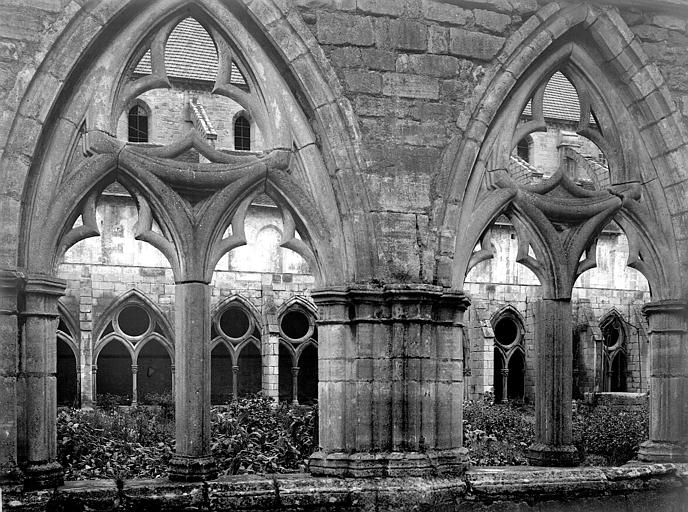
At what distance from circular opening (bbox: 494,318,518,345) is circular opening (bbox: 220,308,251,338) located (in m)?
5.37

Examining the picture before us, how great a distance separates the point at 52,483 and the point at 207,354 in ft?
3.69

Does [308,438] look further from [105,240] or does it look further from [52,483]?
[105,240]

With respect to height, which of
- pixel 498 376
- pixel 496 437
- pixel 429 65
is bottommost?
pixel 498 376

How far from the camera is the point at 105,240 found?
1648 centimetres

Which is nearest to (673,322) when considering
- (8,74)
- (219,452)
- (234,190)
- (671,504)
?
(671,504)

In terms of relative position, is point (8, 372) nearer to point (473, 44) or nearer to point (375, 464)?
point (375, 464)

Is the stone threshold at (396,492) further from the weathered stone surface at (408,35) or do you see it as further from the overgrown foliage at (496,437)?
the weathered stone surface at (408,35)

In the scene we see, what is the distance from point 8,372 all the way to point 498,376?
1637 centimetres

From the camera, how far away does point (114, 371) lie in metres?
19.4

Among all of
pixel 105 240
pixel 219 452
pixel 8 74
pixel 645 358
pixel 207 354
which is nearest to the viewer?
pixel 8 74

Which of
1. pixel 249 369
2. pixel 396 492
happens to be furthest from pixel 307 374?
pixel 396 492

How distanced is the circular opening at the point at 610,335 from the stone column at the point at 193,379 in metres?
16.2

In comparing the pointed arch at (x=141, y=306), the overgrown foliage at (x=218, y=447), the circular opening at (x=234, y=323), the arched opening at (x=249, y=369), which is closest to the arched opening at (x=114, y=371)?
the circular opening at (x=234, y=323)

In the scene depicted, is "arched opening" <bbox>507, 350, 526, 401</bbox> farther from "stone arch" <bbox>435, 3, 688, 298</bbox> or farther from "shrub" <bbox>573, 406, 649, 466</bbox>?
"stone arch" <bbox>435, 3, 688, 298</bbox>
